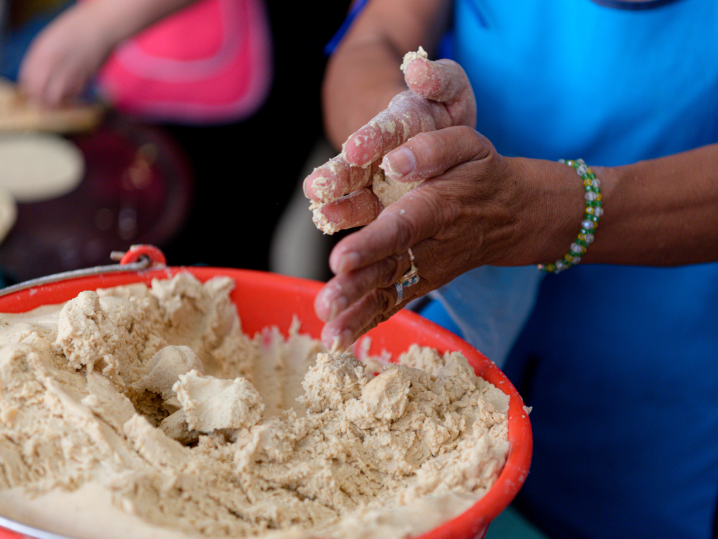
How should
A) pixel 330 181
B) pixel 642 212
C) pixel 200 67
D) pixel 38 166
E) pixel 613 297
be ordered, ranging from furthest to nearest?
pixel 200 67 → pixel 38 166 → pixel 613 297 → pixel 642 212 → pixel 330 181

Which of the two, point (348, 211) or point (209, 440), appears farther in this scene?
point (348, 211)

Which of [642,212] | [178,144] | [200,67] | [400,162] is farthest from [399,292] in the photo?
[200,67]

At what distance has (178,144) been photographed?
1.52 meters

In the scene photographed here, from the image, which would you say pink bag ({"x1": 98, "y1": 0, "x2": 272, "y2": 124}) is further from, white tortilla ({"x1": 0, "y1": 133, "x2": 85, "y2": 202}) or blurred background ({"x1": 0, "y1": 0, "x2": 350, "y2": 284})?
white tortilla ({"x1": 0, "y1": 133, "x2": 85, "y2": 202})

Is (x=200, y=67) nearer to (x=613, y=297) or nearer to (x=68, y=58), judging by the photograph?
(x=68, y=58)

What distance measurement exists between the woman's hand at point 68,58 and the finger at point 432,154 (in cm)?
115

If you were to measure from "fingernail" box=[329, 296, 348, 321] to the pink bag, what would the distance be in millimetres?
1565

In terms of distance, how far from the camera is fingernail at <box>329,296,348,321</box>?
460 millimetres

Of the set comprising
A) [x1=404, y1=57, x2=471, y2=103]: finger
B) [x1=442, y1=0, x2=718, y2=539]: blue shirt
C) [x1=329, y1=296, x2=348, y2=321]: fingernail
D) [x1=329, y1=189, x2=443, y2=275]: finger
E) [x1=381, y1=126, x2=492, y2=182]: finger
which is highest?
[x1=404, y1=57, x2=471, y2=103]: finger

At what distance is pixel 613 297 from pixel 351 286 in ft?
2.00

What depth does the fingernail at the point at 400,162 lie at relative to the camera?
0.52 meters

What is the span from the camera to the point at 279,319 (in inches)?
30.2

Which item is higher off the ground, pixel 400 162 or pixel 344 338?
pixel 400 162

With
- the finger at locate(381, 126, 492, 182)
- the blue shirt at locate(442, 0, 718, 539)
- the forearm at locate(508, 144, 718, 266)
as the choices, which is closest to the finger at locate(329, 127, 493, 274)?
the finger at locate(381, 126, 492, 182)
